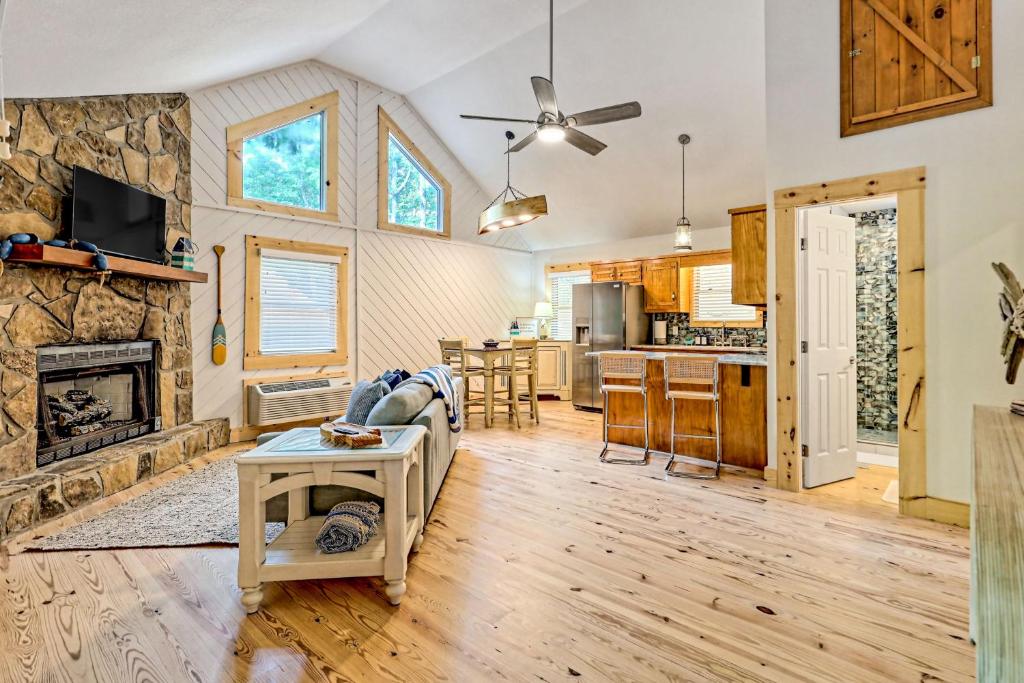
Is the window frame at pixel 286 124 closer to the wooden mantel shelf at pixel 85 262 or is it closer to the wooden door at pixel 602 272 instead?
the wooden mantel shelf at pixel 85 262

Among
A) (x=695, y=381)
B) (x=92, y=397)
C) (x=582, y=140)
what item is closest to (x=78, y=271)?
(x=92, y=397)

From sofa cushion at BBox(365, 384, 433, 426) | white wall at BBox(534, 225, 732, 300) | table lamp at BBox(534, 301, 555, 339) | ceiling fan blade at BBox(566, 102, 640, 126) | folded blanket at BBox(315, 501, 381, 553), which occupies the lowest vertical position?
folded blanket at BBox(315, 501, 381, 553)

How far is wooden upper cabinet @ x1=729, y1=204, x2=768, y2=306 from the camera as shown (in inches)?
162

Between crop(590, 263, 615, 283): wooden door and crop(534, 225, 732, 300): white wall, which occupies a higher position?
crop(534, 225, 732, 300): white wall

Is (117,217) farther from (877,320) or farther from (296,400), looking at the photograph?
(877,320)

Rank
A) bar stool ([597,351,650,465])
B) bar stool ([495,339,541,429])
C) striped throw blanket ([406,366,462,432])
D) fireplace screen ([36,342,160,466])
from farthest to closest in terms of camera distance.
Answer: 1. bar stool ([495,339,541,429])
2. bar stool ([597,351,650,465])
3. fireplace screen ([36,342,160,466])
4. striped throw blanket ([406,366,462,432])

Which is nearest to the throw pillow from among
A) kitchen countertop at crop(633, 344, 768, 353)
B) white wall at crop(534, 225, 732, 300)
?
kitchen countertop at crop(633, 344, 768, 353)

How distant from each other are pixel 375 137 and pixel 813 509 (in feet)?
20.0

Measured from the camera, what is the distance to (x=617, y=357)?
465cm

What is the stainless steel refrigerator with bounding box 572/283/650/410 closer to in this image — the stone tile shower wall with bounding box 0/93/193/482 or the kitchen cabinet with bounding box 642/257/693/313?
the kitchen cabinet with bounding box 642/257/693/313

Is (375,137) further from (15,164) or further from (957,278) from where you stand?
(957,278)

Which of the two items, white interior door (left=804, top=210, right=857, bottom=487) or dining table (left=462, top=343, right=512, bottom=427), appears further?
dining table (left=462, top=343, right=512, bottom=427)

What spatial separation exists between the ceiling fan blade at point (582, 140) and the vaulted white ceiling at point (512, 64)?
5.25 ft

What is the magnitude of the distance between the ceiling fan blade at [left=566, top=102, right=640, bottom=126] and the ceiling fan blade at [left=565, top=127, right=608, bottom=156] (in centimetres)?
7
